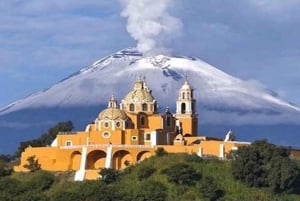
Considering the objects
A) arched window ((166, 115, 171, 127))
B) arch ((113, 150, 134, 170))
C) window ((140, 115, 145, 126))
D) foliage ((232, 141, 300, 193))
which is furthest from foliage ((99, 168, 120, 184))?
arched window ((166, 115, 171, 127))

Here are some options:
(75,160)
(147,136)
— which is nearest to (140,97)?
(147,136)

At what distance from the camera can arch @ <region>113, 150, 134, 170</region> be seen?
70.2 meters

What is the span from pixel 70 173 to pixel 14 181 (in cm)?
333

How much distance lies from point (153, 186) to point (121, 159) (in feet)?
19.6

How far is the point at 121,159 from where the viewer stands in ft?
231

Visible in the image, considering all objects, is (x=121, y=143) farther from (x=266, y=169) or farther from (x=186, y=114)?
(x=266, y=169)

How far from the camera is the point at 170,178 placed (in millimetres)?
65750

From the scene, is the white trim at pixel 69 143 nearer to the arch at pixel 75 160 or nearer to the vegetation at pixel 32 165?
the arch at pixel 75 160

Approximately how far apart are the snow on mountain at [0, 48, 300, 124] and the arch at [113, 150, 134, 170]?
5155 centimetres

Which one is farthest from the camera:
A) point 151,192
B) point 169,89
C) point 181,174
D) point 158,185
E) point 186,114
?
point 169,89

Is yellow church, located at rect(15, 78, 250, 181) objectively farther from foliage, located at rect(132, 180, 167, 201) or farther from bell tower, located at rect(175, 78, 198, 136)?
foliage, located at rect(132, 180, 167, 201)

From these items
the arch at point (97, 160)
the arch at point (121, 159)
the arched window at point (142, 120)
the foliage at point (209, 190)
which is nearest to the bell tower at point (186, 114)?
the arched window at point (142, 120)

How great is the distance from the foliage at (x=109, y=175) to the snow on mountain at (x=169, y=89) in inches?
2164

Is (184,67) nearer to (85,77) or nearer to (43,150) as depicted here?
(85,77)
